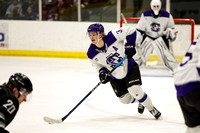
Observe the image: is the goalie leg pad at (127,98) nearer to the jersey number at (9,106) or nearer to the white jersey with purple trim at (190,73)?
the white jersey with purple trim at (190,73)

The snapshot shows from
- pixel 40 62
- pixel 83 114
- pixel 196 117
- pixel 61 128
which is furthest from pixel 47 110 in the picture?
pixel 40 62

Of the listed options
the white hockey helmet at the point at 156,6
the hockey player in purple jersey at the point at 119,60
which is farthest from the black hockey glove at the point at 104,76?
the white hockey helmet at the point at 156,6

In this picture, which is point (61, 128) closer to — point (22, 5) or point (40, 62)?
point (40, 62)

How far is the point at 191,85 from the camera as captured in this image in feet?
7.87

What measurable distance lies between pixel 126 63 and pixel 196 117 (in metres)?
1.52

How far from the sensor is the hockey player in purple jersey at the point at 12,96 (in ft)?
7.49

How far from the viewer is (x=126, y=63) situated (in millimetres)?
3910

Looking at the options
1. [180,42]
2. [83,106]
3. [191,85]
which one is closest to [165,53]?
[180,42]

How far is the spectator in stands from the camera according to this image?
8.68 metres

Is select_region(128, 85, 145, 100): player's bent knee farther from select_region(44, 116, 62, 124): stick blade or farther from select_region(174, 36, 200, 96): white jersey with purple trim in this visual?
select_region(174, 36, 200, 96): white jersey with purple trim

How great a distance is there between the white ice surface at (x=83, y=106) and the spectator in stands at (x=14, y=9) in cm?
172

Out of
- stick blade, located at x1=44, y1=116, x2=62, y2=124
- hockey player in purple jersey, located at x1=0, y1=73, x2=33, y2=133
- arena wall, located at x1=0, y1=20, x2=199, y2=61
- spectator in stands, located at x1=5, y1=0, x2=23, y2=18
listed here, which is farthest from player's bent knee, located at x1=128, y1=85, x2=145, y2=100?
spectator in stands, located at x1=5, y1=0, x2=23, y2=18

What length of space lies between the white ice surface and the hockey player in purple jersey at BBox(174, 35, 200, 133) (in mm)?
1115

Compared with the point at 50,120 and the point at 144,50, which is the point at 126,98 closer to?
the point at 50,120
